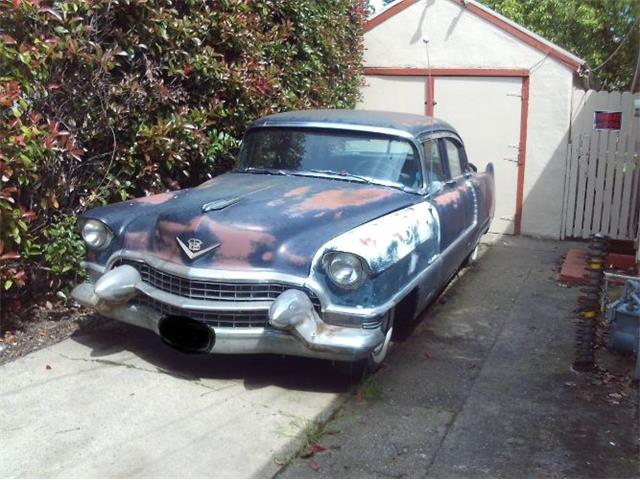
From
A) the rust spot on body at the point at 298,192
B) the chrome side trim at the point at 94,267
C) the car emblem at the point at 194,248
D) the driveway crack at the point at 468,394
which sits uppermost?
the rust spot on body at the point at 298,192

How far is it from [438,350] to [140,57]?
131 inches

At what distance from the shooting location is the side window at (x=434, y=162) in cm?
561

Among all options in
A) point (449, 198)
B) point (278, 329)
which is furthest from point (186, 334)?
point (449, 198)

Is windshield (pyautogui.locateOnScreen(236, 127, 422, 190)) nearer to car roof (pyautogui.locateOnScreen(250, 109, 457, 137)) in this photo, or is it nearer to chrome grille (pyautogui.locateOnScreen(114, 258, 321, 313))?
car roof (pyautogui.locateOnScreen(250, 109, 457, 137))

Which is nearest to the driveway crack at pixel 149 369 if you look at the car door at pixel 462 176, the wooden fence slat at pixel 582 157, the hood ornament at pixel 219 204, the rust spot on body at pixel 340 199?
the hood ornament at pixel 219 204

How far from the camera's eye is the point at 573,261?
8.12 metres

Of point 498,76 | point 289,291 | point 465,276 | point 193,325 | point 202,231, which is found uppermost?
point 498,76

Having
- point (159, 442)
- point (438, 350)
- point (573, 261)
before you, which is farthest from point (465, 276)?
point (159, 442)

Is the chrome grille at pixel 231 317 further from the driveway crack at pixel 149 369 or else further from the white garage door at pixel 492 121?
the white garage door at pixel 492 121

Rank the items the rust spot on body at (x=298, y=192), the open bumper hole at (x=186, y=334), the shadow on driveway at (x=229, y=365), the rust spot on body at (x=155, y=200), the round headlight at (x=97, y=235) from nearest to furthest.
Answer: the open bumper hole at (x=186, y=334) < the shadow on driveway at (x=229, y=365) < the round headlight at (x=97, y=235) < the rust spot on body at (x=298, y=192) < the rust spot on body at (x=155, y=200)

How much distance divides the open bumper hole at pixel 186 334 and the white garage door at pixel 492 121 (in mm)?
6965

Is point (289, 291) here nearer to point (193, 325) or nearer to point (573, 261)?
point (193, 325)

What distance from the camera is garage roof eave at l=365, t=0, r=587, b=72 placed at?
9.55 metres

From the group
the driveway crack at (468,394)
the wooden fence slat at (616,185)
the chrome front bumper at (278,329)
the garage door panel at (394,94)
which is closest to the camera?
the driveway crack at (468,394)
